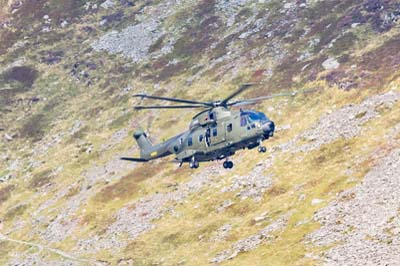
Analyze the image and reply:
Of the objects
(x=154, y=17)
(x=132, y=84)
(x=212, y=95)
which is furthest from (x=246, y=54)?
(x=154, y=17)

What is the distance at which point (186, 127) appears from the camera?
273ft

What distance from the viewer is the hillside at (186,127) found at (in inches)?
2282

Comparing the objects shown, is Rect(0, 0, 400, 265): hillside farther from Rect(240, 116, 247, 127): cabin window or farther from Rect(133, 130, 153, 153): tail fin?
Rect(240, 116, 247, 127): cabin window

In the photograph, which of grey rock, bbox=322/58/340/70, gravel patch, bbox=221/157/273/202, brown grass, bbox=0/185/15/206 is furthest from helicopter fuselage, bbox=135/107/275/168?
grey rock, bbox=322/58/340/70

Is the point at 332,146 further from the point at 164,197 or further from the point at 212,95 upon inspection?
the point at 212,95

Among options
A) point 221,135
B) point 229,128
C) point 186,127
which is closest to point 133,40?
point 186,127

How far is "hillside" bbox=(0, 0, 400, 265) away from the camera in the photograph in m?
58.0

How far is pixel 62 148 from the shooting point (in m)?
91.5

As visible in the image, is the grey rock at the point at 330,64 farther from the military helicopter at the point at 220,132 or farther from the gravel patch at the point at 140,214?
the military helicopter at the point at 220,132

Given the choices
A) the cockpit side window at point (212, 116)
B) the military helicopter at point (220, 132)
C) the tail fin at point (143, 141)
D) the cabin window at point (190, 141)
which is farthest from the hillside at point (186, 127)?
the cockpit side window at point (212, 116)

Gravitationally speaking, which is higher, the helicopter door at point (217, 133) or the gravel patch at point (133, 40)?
the helicopter door at point (217, 133)

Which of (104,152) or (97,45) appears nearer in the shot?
(104,152)

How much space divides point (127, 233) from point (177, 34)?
54746mm

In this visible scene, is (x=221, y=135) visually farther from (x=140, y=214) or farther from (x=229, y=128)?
(x=140, y=214)
